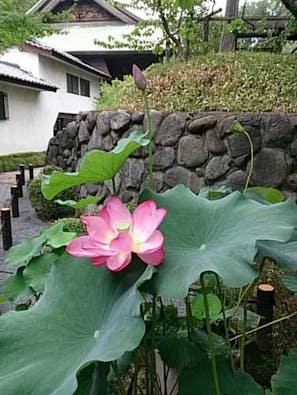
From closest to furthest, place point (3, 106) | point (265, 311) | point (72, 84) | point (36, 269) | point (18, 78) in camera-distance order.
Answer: point (36, 269) → point (265, 311) → point (18, 78) → point (3, 106) → point (72, 84)

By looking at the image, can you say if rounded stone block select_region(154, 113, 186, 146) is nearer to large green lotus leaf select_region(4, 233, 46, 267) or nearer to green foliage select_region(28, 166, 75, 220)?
green foliage select_region(28, 166, 75, 220)

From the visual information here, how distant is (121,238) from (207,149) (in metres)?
2.89

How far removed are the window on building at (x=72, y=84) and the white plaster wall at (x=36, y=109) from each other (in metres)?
0.14

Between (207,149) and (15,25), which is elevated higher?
(15,25)

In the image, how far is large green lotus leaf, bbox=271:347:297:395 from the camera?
816 millimetres

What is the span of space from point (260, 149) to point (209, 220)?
2562mm

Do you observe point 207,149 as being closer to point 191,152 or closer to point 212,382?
point 191,152

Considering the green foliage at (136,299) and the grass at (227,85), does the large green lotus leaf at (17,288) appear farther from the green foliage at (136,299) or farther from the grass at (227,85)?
the grass at (227,85)

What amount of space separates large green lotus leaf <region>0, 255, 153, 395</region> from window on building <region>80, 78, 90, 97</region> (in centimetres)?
1460

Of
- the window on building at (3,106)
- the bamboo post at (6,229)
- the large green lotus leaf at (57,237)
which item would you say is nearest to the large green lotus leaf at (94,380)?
the large green lotus leaf at (57,237)

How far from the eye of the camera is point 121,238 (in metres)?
0.67

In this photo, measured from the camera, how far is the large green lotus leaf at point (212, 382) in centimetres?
85

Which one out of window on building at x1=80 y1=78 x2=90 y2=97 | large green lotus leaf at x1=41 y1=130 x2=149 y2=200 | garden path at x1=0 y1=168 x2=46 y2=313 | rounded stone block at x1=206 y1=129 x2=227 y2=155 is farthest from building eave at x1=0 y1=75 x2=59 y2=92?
large green lotus leaf at x1=41 y1=130 x2=149 y2=200

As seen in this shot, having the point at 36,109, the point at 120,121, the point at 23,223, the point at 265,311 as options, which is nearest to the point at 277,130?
the point at 120,121
